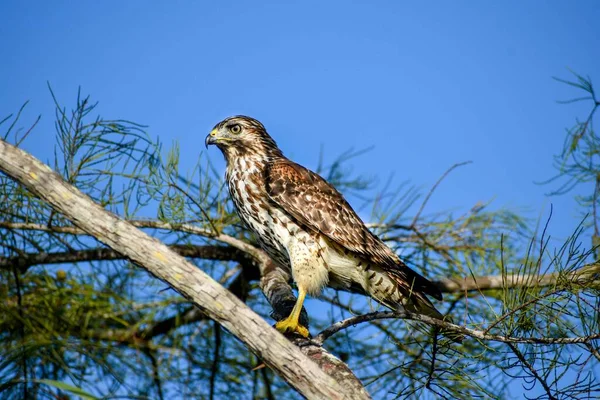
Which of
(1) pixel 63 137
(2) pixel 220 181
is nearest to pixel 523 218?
(2) pixel 220 181

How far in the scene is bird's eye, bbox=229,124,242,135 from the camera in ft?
17.6

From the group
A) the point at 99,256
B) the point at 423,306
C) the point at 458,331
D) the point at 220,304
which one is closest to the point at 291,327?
the point at 423,306

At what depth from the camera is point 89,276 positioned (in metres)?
5.80

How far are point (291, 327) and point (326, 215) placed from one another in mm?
867

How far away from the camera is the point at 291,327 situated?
427 centimetres

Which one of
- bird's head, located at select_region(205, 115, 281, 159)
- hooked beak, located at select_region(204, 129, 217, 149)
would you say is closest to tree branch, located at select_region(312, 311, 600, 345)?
bird's head, located at select_region(205, 115, 281, 159)

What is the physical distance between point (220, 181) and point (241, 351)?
1.52 meters

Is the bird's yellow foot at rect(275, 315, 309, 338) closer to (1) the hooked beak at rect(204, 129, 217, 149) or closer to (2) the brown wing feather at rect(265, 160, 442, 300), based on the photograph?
(2) the brown wing feather at rect(265, 160, 442, 300)

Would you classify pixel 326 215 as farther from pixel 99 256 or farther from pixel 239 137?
pixel 99 256

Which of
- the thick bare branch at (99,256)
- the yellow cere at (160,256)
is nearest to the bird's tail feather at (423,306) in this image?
the thick bare branch at (99,256)

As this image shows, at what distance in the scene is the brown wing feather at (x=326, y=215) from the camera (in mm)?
4641

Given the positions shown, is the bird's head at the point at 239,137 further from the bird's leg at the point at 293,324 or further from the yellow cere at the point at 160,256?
the yellow cere at the point at 160,256

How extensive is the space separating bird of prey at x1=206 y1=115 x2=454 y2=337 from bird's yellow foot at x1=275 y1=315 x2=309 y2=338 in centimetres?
10

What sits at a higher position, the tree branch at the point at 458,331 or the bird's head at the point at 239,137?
the bird's head at the point at 239,137
